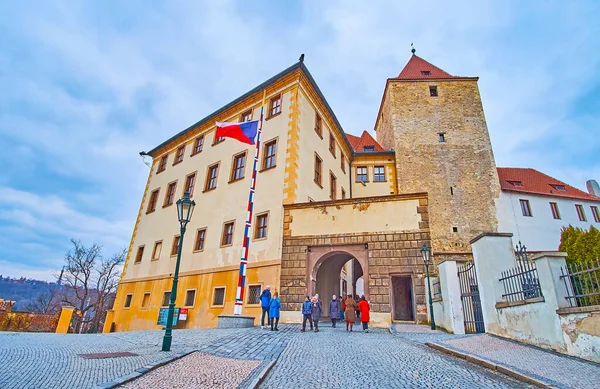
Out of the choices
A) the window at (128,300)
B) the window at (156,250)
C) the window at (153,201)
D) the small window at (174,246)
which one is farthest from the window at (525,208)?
the window at (128,300)

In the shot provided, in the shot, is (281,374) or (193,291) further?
(193,291)

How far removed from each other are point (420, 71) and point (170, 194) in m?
26.7

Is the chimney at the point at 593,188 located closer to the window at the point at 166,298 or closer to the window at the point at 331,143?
the window at the point at 331,143

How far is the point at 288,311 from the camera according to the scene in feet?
48.4

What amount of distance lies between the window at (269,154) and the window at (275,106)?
1941 millimetres

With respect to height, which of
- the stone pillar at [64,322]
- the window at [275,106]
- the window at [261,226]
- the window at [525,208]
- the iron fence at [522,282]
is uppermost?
the window at [275,106]

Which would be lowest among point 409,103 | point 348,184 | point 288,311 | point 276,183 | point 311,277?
point 288,311

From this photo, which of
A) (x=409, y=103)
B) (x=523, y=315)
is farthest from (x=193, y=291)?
(x=409, y=103)

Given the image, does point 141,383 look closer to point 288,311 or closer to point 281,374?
point 281,374

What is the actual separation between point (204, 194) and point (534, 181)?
3128 centimetres

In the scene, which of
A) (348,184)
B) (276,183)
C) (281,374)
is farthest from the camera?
(348,184)

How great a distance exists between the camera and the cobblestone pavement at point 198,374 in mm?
4449

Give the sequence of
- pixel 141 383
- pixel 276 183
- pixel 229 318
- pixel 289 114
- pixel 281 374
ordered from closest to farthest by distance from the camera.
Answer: pixel 141 383 < pixel 281 374 < pixel 229 318 < pixel 276 183 < pixel 289 114

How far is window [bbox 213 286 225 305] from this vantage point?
16922 millimetres
